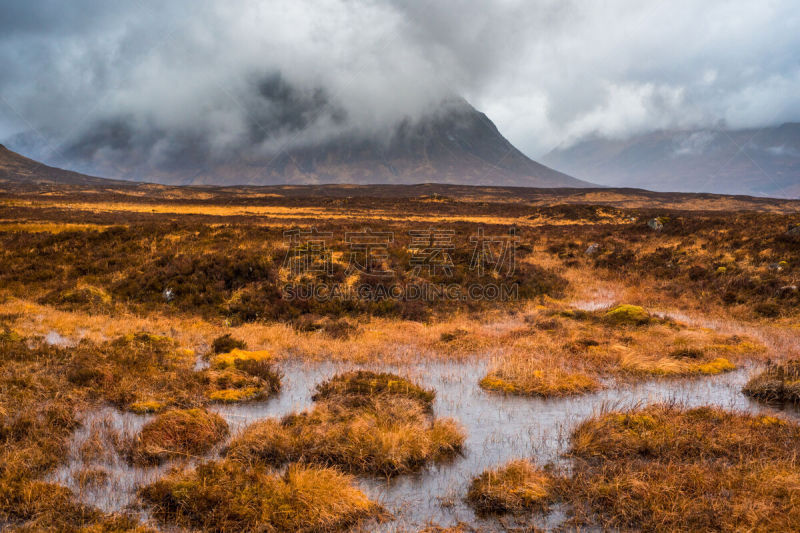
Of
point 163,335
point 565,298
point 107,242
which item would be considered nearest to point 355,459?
point 163,335

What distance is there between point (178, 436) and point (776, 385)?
1253 centimetres

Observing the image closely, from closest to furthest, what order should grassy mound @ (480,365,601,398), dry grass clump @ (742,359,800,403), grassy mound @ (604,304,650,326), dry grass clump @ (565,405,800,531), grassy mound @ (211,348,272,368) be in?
dry grass clump @ (565,405,800,531) → dry grass clump @ (742,359,800,403) → grassy mound @ (480,365,601,398) → grassy mound @ (211,348,272,368) → grassy mound @ (604,304,650,326)

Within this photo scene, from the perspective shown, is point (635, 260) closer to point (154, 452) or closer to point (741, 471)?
point (741, 471)

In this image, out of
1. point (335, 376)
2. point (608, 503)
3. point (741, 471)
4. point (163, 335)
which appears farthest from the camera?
point (163, 335)

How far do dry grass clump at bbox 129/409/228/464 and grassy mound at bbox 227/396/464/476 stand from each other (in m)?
0.56

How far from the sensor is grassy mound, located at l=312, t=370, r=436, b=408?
981 centimetres

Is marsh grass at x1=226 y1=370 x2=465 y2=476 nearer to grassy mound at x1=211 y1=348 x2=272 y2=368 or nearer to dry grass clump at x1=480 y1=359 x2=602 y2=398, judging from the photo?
dry grass clump at x1=480 y1=359 x2=602 y2=398

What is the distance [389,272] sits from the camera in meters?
21.0

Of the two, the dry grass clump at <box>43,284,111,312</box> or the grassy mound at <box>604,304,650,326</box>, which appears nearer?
the grassy mound at <box>604,304,650,326</box>

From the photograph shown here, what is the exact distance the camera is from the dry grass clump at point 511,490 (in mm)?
6492

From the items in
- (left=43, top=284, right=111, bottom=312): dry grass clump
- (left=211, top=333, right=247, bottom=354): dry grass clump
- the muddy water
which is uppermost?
(left=43, top=284, right=111, bottom=312): dry grass clump

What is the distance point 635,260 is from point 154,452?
87.2ft

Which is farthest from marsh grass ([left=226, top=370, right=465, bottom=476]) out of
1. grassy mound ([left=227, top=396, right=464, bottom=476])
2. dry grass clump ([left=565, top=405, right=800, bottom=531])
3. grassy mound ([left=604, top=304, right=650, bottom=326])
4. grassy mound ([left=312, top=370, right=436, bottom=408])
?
grassy mound ([left=604, top=304, right=650, bottom=326])

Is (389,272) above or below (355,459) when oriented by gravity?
above
